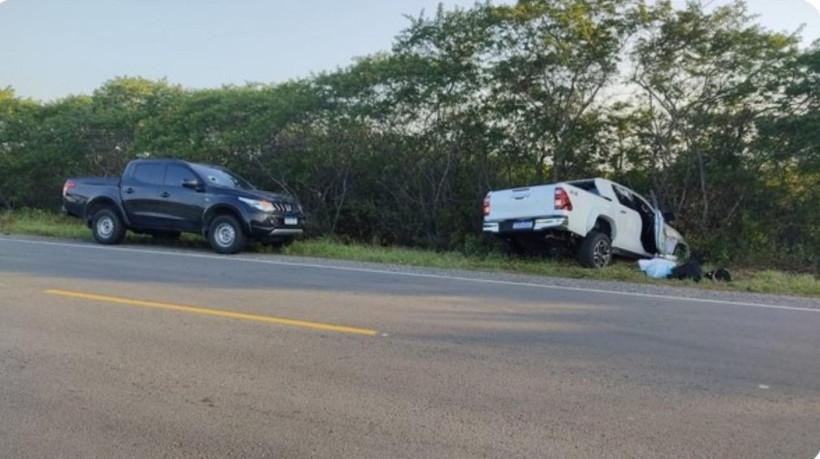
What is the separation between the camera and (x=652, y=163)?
15141 millimetres

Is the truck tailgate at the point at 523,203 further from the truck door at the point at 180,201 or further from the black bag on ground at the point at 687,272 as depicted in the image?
the truck door at the point at 180,201

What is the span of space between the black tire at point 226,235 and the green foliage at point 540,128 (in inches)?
172

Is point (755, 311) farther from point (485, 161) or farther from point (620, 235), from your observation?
point (485, 161)

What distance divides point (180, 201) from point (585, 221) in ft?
27.4

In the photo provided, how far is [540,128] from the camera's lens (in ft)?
50.5

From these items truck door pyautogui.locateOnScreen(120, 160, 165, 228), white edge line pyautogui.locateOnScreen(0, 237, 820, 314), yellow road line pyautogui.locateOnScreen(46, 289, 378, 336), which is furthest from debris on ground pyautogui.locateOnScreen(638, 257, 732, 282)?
truck door pyautogui.locateOnScreen(120, 160, 165, 228)

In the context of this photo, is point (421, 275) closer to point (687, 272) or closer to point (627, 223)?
point (687, 272)

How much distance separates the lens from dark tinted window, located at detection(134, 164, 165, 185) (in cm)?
1415

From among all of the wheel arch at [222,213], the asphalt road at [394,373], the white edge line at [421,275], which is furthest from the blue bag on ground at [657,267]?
the wheel arch at [222,213]

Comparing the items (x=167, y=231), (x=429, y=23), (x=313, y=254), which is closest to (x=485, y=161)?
(x=429, y=23)

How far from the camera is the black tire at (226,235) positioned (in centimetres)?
1316

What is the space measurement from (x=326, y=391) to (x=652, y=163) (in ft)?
41.3

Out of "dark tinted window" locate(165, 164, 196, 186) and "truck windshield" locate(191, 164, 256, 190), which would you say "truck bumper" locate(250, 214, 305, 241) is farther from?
"dark tinted window" locate(165, 164, 196, 186)

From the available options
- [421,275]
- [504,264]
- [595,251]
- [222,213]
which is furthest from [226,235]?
[595,251]
